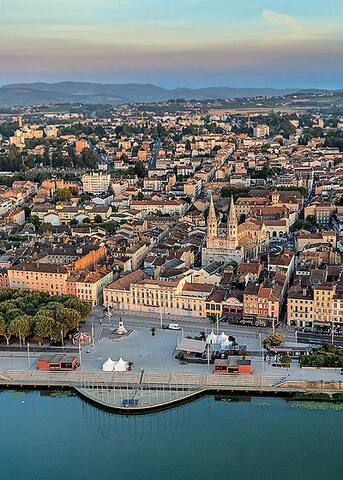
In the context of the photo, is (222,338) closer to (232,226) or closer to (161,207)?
(232,226)

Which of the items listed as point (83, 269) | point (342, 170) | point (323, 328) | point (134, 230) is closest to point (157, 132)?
point (342, 170)

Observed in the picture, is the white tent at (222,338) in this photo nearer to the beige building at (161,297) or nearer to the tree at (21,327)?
the beige building at (161,297)

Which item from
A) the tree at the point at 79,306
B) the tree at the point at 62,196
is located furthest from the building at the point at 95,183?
the tree at the point at 79,306

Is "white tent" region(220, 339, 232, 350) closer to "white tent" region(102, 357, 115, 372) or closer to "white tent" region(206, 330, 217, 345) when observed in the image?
"white tent" region(206, 330, 217, 345)

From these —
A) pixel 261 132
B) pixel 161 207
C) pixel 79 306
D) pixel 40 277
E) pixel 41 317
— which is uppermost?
pixel 261 132

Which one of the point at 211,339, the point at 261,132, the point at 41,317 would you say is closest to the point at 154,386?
the point at 211,339

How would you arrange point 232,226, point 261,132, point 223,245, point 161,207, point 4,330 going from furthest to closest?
point 261,132, point 161,207, point 223,245, point 232,226, point 4,330
